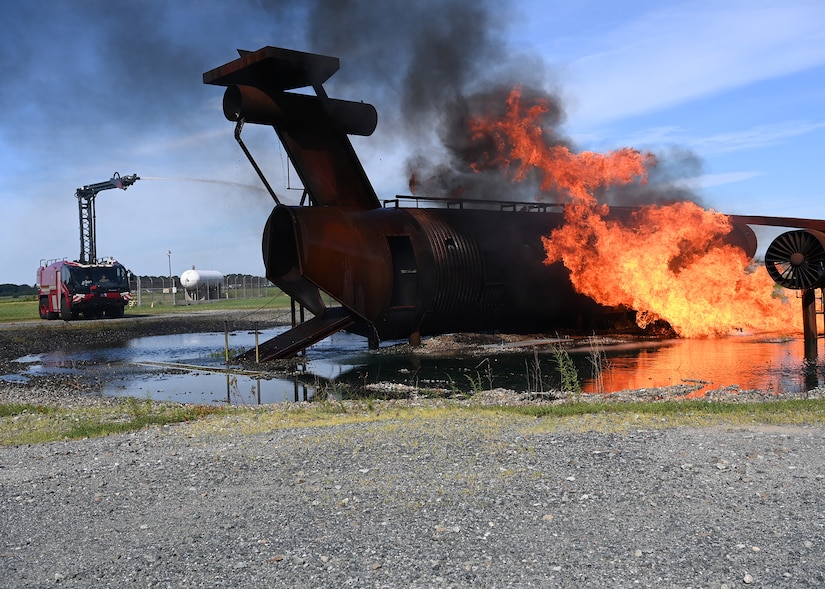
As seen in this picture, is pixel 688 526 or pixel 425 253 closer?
pixel 688 526

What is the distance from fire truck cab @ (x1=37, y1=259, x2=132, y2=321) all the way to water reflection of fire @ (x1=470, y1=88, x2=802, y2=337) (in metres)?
26.0

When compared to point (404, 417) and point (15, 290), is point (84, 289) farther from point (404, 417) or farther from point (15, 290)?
point (15, 290)

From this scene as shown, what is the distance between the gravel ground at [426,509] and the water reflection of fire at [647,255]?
14.9 metres

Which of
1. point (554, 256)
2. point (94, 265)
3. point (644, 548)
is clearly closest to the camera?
point (644, 548)

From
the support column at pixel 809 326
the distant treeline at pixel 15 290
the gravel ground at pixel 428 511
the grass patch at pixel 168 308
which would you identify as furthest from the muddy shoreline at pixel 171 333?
the distant treeline at pixel 15 290

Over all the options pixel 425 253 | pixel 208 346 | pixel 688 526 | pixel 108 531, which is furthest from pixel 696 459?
pixel 208 346

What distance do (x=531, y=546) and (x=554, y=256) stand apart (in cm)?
1929

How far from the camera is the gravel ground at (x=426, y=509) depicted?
532cm

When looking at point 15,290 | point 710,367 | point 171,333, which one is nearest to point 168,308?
point 171,333

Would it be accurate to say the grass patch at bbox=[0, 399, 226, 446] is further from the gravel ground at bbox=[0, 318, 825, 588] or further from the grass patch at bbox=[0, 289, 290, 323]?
the grass patch at bbox=[0, 289, 290, 323]

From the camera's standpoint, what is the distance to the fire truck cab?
133ft

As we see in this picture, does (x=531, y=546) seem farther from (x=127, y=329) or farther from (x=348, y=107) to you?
(x=127, y=329)

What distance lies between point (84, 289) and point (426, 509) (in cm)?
3868

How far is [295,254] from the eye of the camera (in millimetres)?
21344
